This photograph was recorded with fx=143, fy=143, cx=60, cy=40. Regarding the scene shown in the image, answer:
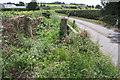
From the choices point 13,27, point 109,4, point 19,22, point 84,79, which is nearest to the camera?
point 84,79

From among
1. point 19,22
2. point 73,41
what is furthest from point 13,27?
point 73,41

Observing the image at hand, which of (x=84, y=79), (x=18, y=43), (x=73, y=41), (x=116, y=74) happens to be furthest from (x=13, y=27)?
(x=116, y=74)

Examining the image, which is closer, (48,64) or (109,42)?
(48,64)

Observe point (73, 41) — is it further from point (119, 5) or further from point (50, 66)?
point (119, 5)

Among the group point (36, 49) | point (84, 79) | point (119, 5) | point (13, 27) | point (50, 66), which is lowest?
point (84, 79)

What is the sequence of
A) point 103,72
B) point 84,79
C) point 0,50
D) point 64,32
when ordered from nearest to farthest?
point 84,79, point 103,72, point 0,50, point 64,32

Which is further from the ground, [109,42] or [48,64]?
[48,64]

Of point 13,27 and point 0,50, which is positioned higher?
point 13,27

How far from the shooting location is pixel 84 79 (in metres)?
3.72

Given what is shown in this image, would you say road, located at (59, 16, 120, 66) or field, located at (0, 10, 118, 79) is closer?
field, located at (0, 10, 118, 79)

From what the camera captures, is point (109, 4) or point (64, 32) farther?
point (109, 4)

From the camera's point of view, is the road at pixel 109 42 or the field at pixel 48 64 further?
the road at pixel 109 42

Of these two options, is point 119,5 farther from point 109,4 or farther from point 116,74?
point 116,74

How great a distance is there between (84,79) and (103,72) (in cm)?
67
